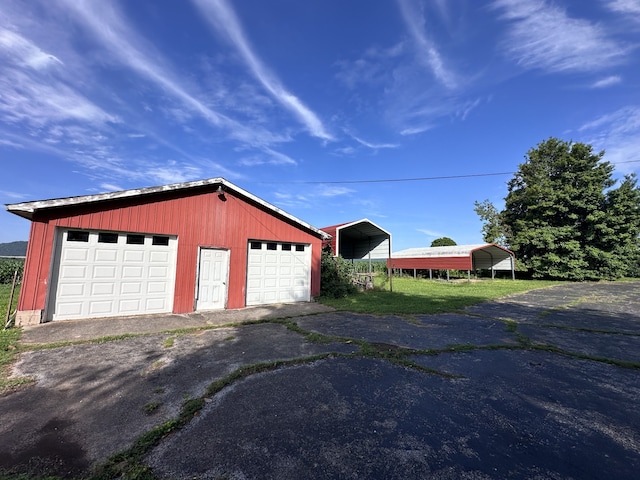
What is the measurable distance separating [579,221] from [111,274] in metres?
33.7

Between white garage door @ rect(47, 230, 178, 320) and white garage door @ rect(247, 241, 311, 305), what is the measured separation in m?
2.57

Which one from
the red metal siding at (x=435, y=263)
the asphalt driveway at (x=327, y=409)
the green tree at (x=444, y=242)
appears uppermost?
the green tree at (x=444, y=242)

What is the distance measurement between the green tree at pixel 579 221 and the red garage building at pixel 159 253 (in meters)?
25.1

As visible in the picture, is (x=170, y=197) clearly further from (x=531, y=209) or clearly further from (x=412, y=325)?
(x=531, y=209)

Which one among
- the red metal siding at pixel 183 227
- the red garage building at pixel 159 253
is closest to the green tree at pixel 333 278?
the red garage building at pixel 159 253

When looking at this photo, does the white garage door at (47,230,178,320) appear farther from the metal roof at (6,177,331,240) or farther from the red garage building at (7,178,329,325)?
the metal roof at (6,177,331,240)

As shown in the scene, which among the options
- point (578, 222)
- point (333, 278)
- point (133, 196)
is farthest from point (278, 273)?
point (578, 222)

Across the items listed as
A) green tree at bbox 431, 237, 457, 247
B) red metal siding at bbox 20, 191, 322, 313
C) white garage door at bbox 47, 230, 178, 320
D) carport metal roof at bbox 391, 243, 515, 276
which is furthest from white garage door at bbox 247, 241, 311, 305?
green tree at bbox 431, 237, 457, 247

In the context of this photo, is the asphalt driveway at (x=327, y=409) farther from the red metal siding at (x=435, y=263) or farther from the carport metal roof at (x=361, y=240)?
the red metal siding at (x=435, y=263)

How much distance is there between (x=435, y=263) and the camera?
24.7m

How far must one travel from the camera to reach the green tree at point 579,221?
24203mm

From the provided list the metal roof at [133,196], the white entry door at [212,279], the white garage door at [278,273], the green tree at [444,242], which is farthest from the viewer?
the green tree at [444,242]

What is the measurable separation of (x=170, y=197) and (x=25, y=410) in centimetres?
634

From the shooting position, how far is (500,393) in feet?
12.0
